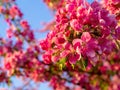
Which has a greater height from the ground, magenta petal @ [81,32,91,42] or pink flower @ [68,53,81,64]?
magenta petal @ [81,32,91,42]

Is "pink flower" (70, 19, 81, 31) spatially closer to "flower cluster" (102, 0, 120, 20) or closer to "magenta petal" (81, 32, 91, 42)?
"magenta petal" (81, 32, 91, 42)

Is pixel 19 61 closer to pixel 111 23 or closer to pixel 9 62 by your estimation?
pixel 9 62

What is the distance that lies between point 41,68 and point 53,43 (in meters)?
5.32

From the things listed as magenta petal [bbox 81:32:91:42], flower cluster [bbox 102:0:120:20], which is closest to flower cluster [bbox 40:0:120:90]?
magenta petal [bbox 81:32:91:42]

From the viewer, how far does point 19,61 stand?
7578 millimetres

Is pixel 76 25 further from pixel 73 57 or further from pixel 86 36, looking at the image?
pixel 73 57

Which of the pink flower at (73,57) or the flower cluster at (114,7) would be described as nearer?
the pink flower at (73,57)

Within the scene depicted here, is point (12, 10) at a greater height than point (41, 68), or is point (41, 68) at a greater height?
point (12, 10)

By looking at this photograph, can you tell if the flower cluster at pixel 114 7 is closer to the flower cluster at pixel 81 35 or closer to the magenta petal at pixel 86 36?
the flower cluster at pixel 81 35

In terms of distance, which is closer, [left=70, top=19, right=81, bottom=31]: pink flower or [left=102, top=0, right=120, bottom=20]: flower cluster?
[left=70, top=19, right=81, bottom=31]: pink flower

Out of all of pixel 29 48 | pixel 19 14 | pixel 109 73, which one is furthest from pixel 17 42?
pixel 109 73

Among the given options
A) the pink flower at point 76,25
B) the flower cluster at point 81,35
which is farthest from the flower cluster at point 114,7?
the pink flower at point 76,25

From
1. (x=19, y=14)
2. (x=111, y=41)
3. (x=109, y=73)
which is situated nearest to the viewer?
(x=111, y=41)

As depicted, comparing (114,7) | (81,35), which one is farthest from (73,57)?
(114,7)
